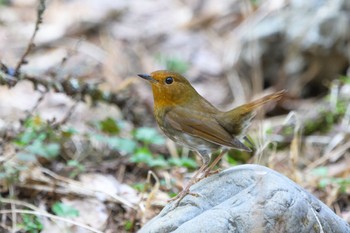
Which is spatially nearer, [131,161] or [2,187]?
[2,187]

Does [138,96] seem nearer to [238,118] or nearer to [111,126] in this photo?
[111,126]

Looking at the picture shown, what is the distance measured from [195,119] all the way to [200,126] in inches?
3.1

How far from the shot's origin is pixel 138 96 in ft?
21.3

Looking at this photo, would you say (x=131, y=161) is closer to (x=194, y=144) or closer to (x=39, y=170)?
(x=39, y=170)

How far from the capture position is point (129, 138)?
5730mm

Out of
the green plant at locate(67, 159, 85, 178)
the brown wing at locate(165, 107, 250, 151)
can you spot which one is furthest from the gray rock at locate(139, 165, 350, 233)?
the green plant at locate(67, 159, 85, 178)

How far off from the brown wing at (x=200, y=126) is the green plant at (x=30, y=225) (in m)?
1.09

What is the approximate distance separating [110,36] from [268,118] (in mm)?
2879

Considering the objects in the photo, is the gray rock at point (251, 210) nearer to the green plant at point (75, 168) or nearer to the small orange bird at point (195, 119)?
the small orange bird at point (195, 119)

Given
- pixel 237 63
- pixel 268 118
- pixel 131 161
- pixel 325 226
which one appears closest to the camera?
pixel 325 226

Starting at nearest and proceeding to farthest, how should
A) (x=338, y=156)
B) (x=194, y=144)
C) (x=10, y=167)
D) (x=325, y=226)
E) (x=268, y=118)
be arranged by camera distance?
(x=325, y=226) → (x=194, y=144) → (x=10, y=167) → (x=338, y=156) → (x=268, y=118)

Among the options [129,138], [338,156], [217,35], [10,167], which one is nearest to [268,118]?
[338,156]

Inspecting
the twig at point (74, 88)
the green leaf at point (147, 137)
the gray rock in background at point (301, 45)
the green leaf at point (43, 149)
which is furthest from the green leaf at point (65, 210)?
the gray rock in background at point (301, 45)

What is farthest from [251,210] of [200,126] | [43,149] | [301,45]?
[301,45]
